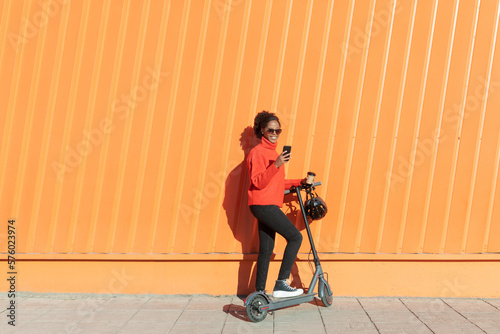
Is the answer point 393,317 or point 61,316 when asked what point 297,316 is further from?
point 61,316

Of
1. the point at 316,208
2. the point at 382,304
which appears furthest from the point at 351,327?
the point at 316,208

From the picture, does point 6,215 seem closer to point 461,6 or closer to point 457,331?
point 457,331

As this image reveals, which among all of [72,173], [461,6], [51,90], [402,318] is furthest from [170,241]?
[461,6]

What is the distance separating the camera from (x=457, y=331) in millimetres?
4781

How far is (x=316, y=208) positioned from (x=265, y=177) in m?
0.77

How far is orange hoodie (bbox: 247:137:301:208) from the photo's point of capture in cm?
515

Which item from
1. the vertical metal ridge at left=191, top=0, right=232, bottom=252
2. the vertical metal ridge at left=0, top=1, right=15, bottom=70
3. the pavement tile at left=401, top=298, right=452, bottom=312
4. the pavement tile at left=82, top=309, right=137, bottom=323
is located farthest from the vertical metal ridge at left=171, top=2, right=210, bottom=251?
the pavement tile at left=401, top=298, right=452, bottom=312

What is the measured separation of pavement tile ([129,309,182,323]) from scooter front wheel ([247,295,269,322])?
2.58 ft

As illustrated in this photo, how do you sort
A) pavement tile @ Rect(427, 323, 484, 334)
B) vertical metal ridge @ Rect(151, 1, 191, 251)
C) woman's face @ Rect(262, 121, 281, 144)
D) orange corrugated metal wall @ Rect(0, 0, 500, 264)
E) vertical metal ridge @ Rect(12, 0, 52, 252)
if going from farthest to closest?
1. vertical metal ridge @ Rect(12, 0, 52, 252)
2. vertical metal ridge @ Rect(151, 1, 191, 251)
3. orange corrugated metal wall @ Rect(0, 0, 500, 264)
4. woman's face @ Rect(262, 121, 281, 144)
5. pavement tile @ Rect(427, 323, 484, 334)

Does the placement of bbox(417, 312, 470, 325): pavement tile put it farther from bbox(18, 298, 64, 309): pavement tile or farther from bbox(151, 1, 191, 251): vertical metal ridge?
bbox(18, 298, 64, 309): pavement tile

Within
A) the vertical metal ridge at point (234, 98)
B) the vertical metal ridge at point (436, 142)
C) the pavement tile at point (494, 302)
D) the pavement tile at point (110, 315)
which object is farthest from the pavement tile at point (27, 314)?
the pavement tile at point (494, 302)

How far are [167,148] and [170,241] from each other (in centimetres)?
109

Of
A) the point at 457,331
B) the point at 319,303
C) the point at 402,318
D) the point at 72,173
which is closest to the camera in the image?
the point at 457,331

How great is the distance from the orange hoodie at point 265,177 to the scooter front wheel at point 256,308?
94 centimetres
